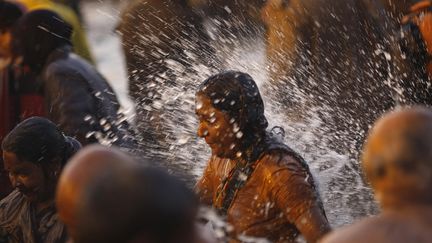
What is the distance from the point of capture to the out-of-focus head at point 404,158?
2938mm

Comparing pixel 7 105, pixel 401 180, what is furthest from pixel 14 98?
pixel 401 180

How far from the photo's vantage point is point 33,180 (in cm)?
489

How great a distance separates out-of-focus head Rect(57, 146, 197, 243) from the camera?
2723mm

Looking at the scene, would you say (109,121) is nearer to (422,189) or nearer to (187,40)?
(187,40)

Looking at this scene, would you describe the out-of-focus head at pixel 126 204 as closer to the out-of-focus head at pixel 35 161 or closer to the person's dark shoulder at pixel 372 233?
the person's dark shoulder at pixel 372 233

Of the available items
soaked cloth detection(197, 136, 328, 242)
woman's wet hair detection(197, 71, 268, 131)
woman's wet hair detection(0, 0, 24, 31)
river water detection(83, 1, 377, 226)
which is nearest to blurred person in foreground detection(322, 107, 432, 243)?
soaked cloth detection(197, 136, 328, 242)

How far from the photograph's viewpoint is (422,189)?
2963 mm

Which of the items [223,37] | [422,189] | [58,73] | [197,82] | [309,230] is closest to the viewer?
[422,189]

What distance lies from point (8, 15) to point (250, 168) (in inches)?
101

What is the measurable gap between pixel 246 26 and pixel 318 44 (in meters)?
1.19

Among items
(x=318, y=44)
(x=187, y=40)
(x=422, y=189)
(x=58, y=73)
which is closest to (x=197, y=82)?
(x=187, y=40)

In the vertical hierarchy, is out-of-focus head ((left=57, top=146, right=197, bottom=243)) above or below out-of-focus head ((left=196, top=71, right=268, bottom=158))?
below

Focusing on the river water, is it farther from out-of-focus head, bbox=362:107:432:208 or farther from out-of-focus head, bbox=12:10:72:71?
out-of-focus head, bbox=362:107:432:208

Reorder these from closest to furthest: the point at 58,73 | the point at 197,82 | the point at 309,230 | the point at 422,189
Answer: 1. the point at 422,189
2. the point at 309,230
3. the point at 58,73
4. the point at 197,82
